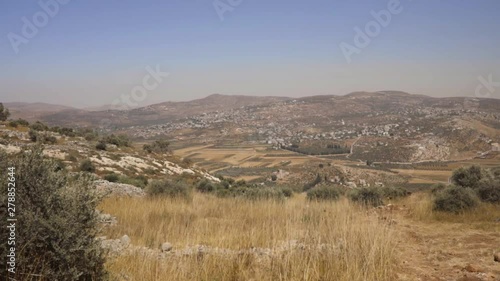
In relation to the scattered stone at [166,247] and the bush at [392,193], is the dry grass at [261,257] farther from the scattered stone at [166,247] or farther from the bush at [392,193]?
the bush at [392,193]

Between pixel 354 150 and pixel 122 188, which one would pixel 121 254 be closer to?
pixel 122 188

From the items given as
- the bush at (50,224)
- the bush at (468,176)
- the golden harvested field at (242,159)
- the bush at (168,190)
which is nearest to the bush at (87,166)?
the bush at (168,190)

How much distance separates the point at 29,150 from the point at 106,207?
485cm

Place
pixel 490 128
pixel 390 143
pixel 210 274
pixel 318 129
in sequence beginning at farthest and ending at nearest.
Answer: pixel 318 129, pixel 390 143, pixel 490 128, pixel 210 274

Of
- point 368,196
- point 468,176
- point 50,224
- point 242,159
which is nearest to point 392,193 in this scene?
point 368,196

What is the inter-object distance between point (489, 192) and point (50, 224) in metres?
11.5

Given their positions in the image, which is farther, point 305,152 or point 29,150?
point 305,152

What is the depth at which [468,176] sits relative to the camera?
11750 mm

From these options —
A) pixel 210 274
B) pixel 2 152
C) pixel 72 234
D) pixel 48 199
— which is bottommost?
pixel 210 274

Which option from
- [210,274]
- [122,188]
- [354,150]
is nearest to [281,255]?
[210,274]

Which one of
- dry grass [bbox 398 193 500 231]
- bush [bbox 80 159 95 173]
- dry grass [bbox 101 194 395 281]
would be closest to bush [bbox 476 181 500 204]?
dry grass [bbox 398 193 500 231]

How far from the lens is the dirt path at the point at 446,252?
4371mm

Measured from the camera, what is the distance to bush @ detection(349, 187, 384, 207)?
10.5 metres

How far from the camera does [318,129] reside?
10788 cm
